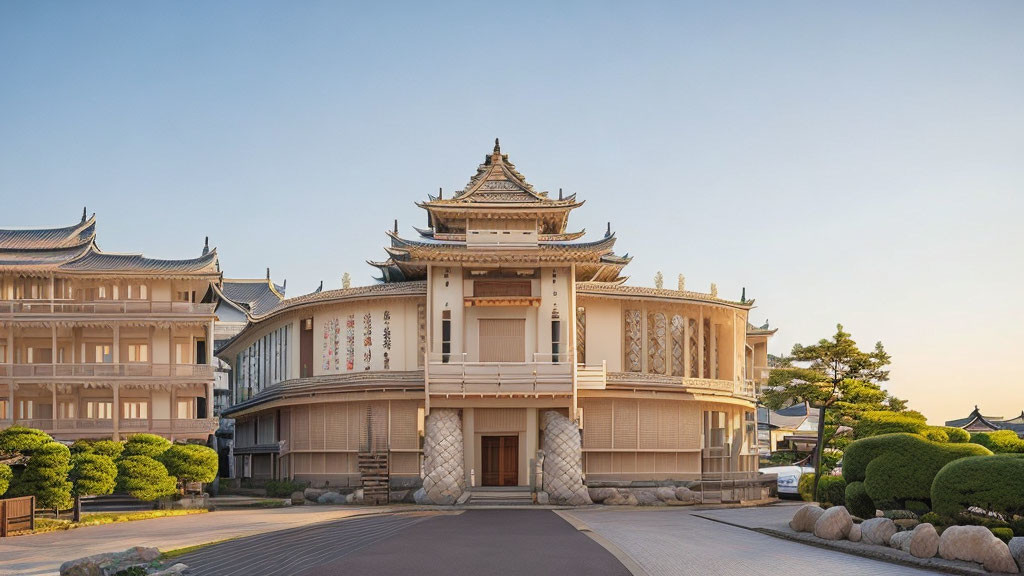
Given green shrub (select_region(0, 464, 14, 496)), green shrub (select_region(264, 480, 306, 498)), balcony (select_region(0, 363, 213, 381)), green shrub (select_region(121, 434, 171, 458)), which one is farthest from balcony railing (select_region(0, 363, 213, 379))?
green shrub (select_region(0, 464, 14, 496))

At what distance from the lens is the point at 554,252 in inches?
1686

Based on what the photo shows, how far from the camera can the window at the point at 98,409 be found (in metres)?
55.0

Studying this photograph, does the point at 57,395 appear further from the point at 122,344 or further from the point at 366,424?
the point at 366,424

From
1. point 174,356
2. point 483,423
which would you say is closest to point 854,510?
point 483,423

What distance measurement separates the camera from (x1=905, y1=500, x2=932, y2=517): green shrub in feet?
90.9

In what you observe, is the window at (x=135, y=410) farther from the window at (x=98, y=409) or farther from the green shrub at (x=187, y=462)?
the green shrub at (x=187, y=462)

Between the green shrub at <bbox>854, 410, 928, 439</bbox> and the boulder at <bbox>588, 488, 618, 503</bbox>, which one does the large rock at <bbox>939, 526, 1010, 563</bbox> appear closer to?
the green shrub at <bbox>854, 410, 928, 439</bbox>

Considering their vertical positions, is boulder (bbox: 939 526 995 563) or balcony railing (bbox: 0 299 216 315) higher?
balcony railing (bbox: 0 299 216 315)

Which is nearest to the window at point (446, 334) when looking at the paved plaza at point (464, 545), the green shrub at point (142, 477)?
the paved plaza at point (464, 545)

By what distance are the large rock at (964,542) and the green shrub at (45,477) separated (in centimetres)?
2490

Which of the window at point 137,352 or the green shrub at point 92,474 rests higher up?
the window at point 137,352

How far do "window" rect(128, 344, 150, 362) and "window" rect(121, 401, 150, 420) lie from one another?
7.60 feet

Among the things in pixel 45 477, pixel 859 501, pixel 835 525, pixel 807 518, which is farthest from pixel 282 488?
pixel 835 525

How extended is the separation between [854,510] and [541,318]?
16748 mm
